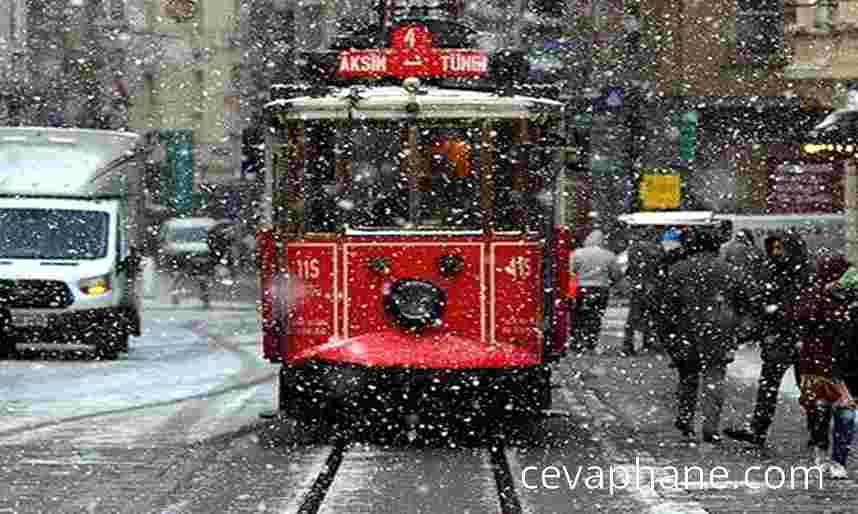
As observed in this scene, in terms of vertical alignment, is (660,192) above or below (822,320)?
below

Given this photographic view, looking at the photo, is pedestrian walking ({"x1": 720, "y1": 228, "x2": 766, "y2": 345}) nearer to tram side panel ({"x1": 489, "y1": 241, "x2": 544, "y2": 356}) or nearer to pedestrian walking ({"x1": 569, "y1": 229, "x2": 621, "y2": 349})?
tram side panel ({"x1": 489, "y1": 241, "x2": 544, "y2": 356})

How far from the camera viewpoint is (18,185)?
3059 cm

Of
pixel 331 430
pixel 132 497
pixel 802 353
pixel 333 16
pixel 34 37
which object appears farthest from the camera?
pixel 333 16

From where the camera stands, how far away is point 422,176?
60.3 ft

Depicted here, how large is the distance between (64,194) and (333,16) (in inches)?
1627

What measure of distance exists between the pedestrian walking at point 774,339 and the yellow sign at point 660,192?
3187 centimetres

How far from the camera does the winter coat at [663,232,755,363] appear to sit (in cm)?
1805

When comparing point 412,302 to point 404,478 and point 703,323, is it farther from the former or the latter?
point 404,478

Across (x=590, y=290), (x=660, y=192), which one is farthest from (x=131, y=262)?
(x=660, y=192)

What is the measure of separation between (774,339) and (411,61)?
371cm

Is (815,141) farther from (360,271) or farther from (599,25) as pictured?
(599,25)

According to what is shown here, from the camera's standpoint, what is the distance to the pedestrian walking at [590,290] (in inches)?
1228

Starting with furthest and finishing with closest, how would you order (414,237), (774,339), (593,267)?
(593,267)
(414,237)
(774,339)

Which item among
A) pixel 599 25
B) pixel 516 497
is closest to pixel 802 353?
pixel 516 497
